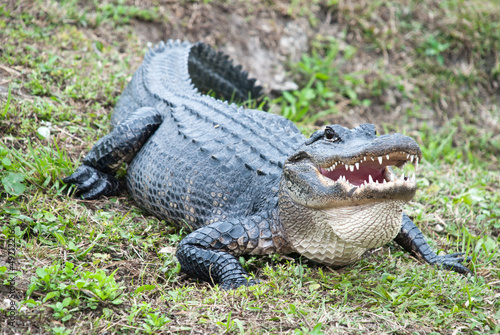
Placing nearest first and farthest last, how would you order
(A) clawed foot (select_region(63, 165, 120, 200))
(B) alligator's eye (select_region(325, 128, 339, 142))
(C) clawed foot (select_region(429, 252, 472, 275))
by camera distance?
(B) alligator's eye (select_region(325, 128, 339, 142)) → (C) clawed foot (select_region(429, 252, 472, 275)) → (A) clawed foot (select_region(63, 165, 120, 200))

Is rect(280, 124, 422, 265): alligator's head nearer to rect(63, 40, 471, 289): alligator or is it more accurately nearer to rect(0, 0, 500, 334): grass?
rect(63, 40, 471, 289): alligator

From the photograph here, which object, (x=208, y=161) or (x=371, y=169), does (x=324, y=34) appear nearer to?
(x=208, y=161)

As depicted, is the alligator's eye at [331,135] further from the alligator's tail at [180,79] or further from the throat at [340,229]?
the alligator's tail at [180,79]

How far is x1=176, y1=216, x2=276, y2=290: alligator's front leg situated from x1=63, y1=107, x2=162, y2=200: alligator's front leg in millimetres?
1280

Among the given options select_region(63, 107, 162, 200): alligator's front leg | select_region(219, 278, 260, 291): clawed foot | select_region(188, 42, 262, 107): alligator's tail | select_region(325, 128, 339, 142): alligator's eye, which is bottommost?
select_region(219, 278, 260, 291): clawed foot

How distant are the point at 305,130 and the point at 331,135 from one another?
2.70m

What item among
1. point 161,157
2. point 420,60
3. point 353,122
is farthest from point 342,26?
point 161,157

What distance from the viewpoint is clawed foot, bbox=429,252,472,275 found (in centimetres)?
358

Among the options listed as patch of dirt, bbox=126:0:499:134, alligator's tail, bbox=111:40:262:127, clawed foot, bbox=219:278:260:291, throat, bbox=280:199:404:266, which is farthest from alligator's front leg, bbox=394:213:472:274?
patch of dirt, bbox=126:0:499:134

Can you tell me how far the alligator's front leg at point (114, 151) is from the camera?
4250 mm

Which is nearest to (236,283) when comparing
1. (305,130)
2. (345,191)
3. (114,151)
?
(345,191)

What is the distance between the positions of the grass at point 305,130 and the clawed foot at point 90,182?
0.11m

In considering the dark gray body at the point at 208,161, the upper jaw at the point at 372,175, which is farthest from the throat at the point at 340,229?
the dark gray body at the point at 208,161

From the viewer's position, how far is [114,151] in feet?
14.2
